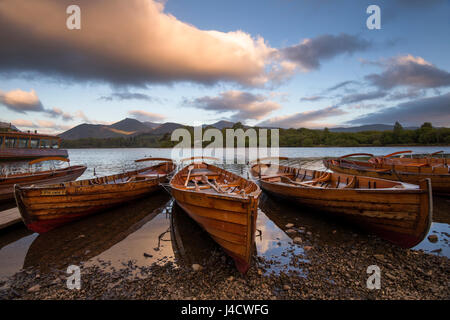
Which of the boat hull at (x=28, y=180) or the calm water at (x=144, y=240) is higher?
the boat hull at (x=28, y=180)

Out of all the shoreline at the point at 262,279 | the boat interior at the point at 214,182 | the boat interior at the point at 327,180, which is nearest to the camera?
the shoreline at the point at 262,279

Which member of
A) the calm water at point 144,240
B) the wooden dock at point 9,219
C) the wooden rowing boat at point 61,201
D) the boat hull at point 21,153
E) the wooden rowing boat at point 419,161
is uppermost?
the boat hull at point 21,153

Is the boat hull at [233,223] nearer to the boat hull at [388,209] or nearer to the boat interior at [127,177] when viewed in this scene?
the boat hull at [388,209]

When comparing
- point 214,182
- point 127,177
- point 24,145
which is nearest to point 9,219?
point 127,177

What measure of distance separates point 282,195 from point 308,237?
3229 mm

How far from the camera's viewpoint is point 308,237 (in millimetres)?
6594

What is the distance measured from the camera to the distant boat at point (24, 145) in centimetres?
2481

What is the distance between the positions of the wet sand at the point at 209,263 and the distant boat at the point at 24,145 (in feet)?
91.8

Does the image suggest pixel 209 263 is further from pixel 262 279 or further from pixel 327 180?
pixel 327 180

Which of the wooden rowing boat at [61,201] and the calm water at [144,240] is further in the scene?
the wooden rowing boat at [61,201]

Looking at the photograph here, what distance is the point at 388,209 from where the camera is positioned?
564 centimetres

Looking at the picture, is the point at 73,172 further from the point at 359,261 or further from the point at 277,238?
the point at 359,261

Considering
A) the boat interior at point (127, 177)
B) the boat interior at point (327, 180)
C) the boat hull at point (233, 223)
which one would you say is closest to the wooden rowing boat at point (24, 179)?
the boat interior at point (127, 177)

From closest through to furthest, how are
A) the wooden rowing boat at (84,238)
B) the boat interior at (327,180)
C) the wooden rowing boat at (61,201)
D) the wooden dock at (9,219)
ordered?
1. the wooden rowing boat at (84,238)
2. the wooden rowing boat at (61,201)
3. the wooden dock at (9,219)
4. the boat interior at (327,180)
